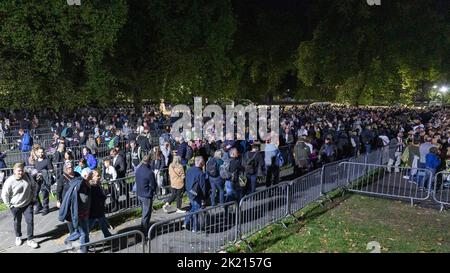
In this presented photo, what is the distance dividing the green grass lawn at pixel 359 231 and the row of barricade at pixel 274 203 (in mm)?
326

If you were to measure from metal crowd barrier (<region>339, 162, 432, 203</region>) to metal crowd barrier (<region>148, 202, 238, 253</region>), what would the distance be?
514cm

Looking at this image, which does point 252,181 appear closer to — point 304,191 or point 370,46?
point 304,191

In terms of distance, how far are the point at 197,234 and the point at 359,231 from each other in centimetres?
359

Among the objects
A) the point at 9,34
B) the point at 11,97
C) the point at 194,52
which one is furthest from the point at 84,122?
the point at 194,52

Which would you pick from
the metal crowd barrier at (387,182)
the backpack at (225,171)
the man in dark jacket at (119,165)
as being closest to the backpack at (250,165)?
the backpack at (225,171)

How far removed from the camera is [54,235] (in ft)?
30.1

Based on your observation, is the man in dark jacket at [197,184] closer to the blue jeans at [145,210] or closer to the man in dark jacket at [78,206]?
the blue jeans at [145,210]

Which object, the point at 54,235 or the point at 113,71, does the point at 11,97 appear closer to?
the point at 113,71

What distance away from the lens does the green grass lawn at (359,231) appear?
28.5ft

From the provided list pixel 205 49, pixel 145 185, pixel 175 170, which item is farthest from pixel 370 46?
pixel 145 185

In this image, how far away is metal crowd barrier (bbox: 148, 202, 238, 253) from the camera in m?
7.83

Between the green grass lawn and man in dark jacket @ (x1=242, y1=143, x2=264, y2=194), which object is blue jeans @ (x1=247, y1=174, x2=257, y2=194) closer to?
man in dark jacket @ (x1=242, y1=143, x2=264, y2=194)

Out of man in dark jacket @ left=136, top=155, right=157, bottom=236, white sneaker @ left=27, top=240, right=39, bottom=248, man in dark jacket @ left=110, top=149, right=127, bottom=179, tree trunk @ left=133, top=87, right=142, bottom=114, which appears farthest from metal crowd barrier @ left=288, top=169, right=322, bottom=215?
tree trunk @ left=133, top=87, right=142, bottom=114
